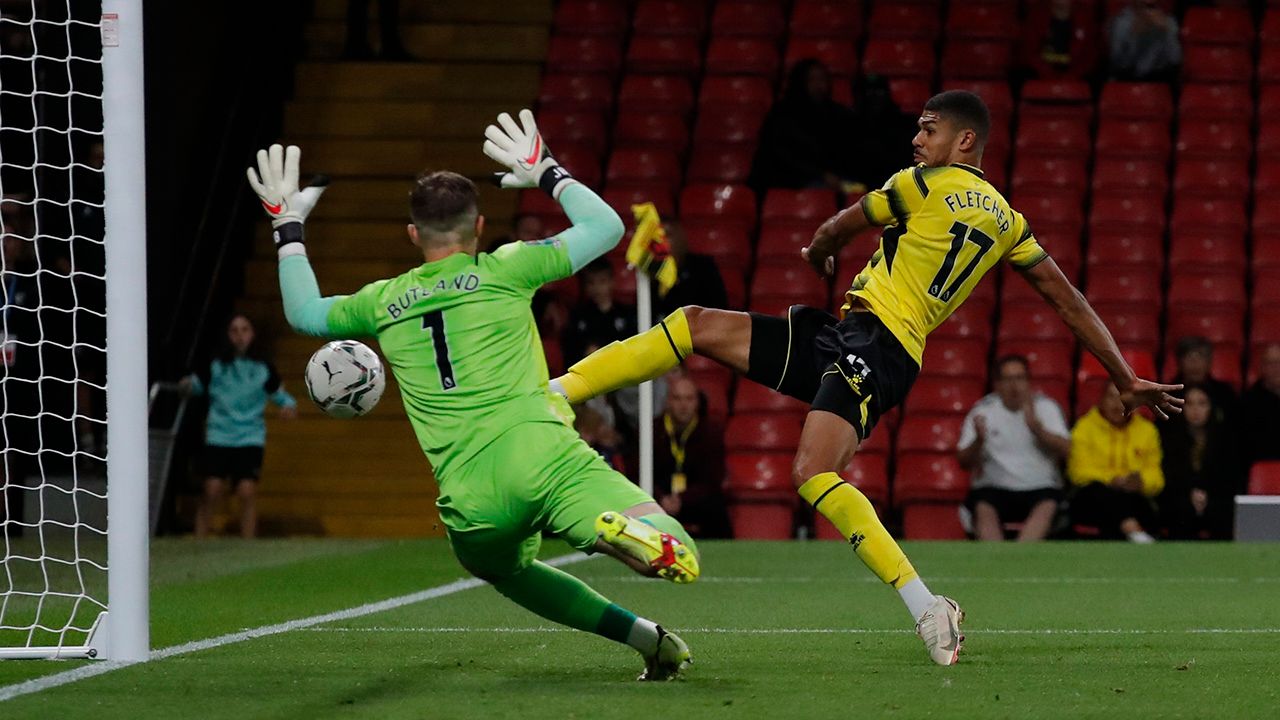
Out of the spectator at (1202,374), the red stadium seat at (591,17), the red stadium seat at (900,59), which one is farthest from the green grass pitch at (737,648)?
the red stadium seat at (591,17)

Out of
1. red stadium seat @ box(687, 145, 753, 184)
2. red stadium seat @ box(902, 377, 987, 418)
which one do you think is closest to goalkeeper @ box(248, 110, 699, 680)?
red stadium seat @ box(902, 377, 987, 418)

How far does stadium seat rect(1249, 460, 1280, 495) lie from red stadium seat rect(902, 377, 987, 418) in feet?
6.66

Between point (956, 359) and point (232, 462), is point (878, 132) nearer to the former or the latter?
point (956, 359)

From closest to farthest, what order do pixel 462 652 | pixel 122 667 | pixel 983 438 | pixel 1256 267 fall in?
pixel 122 667, pixel 462 652, pixel 983 438, pixel 1256 267

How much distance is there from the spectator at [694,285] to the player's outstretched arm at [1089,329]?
20.4 feet

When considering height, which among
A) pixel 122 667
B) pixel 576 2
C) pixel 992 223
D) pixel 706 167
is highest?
pixel 576 2

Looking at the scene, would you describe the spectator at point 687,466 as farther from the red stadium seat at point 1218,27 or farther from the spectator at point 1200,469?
the red stadium seat at point 1218,27

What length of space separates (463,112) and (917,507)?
588 centimetres

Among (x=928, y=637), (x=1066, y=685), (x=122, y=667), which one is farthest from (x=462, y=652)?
(x=1066, y=685)

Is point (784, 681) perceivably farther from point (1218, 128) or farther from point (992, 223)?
point (1218, 128)

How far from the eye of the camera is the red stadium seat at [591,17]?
1716 cm

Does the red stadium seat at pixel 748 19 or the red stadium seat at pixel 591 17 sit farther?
the red stadium seat at pixel 591 17

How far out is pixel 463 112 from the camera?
656 inches

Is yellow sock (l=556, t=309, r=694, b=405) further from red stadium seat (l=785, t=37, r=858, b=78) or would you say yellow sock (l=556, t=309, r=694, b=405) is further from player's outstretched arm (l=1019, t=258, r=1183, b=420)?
red stadium seat (l=785, t=37, r=858, b=78)
